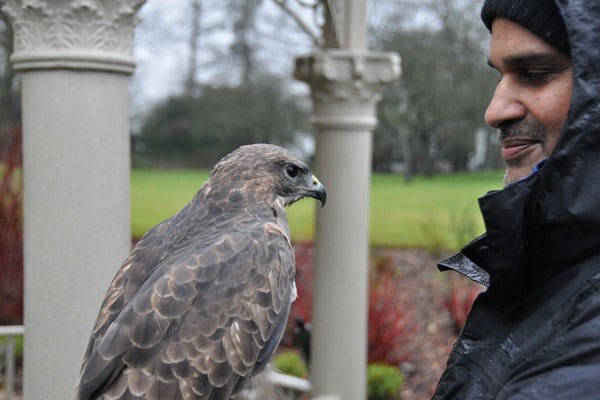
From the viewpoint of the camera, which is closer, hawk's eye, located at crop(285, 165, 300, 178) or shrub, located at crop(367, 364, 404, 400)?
hawk's eye, located at crop(285, 165, 300, 178)

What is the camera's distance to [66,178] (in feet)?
→ 9.39

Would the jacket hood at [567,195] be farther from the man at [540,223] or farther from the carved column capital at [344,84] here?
the carved column capital at [344,84]

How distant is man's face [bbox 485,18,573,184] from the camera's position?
136 cm

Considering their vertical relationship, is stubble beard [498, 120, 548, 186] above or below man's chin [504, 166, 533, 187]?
above

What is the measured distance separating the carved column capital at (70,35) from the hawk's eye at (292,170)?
1037 millimetres

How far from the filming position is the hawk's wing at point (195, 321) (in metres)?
1.88

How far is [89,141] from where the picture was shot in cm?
288

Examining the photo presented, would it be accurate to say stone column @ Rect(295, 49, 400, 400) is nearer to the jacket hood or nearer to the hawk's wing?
the hawk's wing

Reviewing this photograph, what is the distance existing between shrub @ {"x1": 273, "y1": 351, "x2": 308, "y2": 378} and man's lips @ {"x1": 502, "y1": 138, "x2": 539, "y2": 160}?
16.9 ft

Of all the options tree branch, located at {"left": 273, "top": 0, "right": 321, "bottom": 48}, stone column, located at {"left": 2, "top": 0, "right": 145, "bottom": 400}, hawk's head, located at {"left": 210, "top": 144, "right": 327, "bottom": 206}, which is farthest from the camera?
tree branch, located at {"left": 273, "top": 0, "right": 321, "bottom": 48}

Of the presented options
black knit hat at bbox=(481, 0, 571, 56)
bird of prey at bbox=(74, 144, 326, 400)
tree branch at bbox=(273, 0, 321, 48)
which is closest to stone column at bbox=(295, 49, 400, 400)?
tree branch at bbox=(273, 0, 321, 48)

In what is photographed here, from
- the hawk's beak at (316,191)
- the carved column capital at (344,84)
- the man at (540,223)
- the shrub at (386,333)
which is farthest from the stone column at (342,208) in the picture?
the man at (540,223)

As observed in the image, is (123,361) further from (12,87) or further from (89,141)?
(12,87)

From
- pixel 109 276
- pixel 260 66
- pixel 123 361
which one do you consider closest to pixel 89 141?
pixel 109 276
